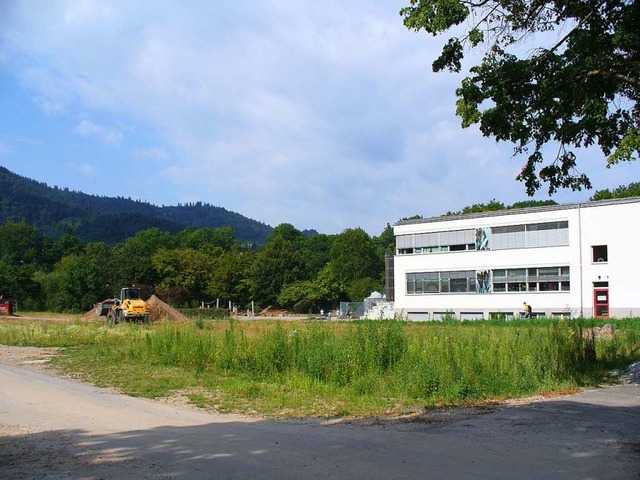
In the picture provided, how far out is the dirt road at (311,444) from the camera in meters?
7.71

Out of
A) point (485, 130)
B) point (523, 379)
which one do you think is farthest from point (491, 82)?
point (523, 379)

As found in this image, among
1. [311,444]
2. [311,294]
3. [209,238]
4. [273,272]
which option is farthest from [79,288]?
[209,238]

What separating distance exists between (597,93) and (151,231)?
556ft

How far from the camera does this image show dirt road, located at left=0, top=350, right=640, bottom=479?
7.71 meters

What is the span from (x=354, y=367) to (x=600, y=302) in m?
44.5

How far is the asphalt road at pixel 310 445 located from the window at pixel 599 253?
148 ft

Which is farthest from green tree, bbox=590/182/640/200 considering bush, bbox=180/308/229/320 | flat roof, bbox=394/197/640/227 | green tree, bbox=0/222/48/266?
green tree, bbox=0/222/48/266

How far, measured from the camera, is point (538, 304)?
5788cm

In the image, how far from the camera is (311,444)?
9180 mm

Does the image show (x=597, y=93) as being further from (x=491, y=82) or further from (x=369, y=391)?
(x=369, y=391)

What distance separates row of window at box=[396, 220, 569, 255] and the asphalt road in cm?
4671

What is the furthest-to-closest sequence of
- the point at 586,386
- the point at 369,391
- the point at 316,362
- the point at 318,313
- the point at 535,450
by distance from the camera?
the point at 318,313, the point at 316,362, the point at 586,386, the point at 369,391, the point at 535,450

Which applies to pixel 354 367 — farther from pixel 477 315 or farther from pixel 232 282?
pixel 232 282

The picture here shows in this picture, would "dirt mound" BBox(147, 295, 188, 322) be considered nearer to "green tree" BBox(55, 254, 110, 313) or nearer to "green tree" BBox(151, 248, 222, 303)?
"green tree" BBox(55, 254, 110, 313)
